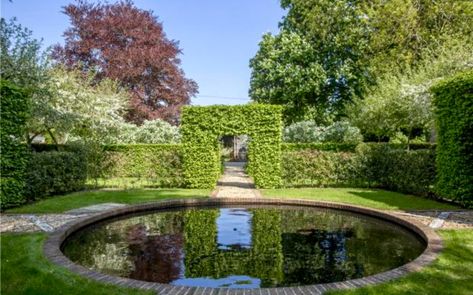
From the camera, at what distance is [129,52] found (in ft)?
80.8

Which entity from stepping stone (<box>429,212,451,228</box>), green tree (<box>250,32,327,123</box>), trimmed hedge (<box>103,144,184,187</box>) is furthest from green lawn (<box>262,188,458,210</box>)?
green tree (<box>250,32,327,123</box>)

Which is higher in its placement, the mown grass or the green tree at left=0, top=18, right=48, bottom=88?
the green tree at left=0, top=18, right=48, bottom=88

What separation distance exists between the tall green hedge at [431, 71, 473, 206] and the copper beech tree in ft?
62.5

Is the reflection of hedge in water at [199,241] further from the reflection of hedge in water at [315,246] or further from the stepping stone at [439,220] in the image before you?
the stepping stone at [439,220]

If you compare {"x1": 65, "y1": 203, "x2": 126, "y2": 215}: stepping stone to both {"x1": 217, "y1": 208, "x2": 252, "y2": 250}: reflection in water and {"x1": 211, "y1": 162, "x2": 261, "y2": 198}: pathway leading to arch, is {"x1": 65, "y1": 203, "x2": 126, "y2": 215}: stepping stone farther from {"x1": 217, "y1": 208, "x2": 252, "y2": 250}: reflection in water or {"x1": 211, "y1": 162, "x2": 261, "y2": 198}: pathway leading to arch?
{"x1": 211, "y1": 162, "x2": 261, "y2": 198}: pathway leading to arch

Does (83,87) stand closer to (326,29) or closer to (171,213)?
(171,213)

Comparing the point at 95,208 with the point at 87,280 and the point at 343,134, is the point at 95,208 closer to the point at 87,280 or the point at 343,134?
the point at 87,280

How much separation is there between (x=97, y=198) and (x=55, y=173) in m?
1.70

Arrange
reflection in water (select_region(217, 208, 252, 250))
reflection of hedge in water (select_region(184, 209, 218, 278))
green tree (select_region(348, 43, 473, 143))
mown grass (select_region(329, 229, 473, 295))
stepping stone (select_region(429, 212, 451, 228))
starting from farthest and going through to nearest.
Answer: green tree (select_region(348, 43, 473, 143))
stepping stone (select_region(429, 212, 451, 228))
reflection in water (select_region(217, 208, 252, 250))
reflection of hedge in water (select_region(184, 209, 218, 278))
mown grass (select_region(329, 229, 473, 295))

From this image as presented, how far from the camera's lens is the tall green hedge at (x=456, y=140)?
9102 mm

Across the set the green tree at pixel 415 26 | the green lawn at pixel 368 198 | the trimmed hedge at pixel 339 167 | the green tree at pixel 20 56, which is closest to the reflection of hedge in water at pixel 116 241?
the green lawn at pixel 368 198

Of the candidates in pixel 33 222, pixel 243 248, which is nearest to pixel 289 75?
pixel 243 248

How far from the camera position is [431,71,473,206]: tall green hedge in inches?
358

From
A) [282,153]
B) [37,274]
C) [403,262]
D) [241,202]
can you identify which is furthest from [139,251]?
[282,153]
